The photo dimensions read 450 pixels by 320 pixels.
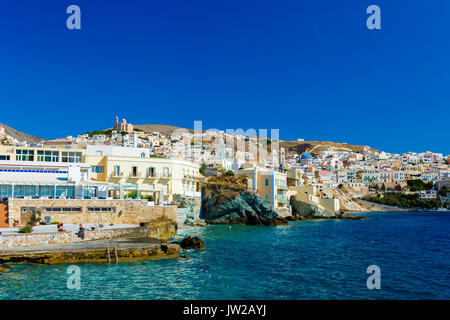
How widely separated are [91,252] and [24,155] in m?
27.7

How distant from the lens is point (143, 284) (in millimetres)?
16672

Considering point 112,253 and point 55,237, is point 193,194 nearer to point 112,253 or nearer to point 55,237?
point 55,237

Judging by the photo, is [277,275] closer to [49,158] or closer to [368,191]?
[49,158]

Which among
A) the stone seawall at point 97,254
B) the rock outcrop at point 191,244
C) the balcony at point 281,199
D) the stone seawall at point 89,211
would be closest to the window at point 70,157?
the stone seawall at point 89,211

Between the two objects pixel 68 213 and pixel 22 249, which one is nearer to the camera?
pixel 22 249

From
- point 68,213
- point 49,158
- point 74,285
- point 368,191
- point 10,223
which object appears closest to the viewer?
point 74,285

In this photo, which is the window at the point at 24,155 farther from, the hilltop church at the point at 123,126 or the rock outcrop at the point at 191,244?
the hilltop church at the point at 123,126

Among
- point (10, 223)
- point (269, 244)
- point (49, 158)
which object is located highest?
point (49, 158)

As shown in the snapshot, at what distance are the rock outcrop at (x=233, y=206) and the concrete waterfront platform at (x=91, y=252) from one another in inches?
1099

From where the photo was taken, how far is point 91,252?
2136cm

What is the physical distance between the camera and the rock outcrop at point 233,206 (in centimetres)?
5238

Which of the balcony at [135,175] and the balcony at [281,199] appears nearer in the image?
the balcony at [135,175]
